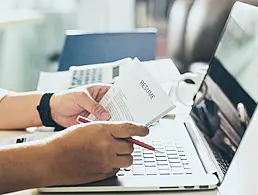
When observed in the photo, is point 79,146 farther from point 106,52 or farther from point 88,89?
point 106,52

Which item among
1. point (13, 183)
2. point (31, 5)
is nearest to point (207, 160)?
point (13, 183)

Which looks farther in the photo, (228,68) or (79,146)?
(228,68)

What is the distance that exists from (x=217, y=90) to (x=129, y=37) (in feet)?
2.47

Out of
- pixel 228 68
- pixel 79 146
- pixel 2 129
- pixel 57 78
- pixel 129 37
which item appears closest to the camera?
pixel 79 146

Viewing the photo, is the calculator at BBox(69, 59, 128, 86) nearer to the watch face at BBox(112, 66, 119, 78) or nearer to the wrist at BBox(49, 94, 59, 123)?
the watch face at BBox(112, 66, 119, 78)

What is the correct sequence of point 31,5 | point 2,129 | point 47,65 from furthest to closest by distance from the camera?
point 47,65
point 31,5
point 2,129

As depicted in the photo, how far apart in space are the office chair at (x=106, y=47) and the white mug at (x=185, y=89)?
0.32 m

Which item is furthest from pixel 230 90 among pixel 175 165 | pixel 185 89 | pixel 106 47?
pixel 106 47

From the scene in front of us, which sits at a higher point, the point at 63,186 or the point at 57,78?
the point at 63,186

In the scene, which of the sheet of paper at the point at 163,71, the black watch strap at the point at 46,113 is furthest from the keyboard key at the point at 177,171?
the sheet of paper at the point at 163,71

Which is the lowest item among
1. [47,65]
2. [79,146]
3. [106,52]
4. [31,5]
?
[47,65]

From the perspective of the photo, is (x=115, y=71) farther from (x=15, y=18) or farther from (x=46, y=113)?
(x=15, y=18)

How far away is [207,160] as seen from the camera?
0.83 metres

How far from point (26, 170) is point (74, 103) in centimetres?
34
